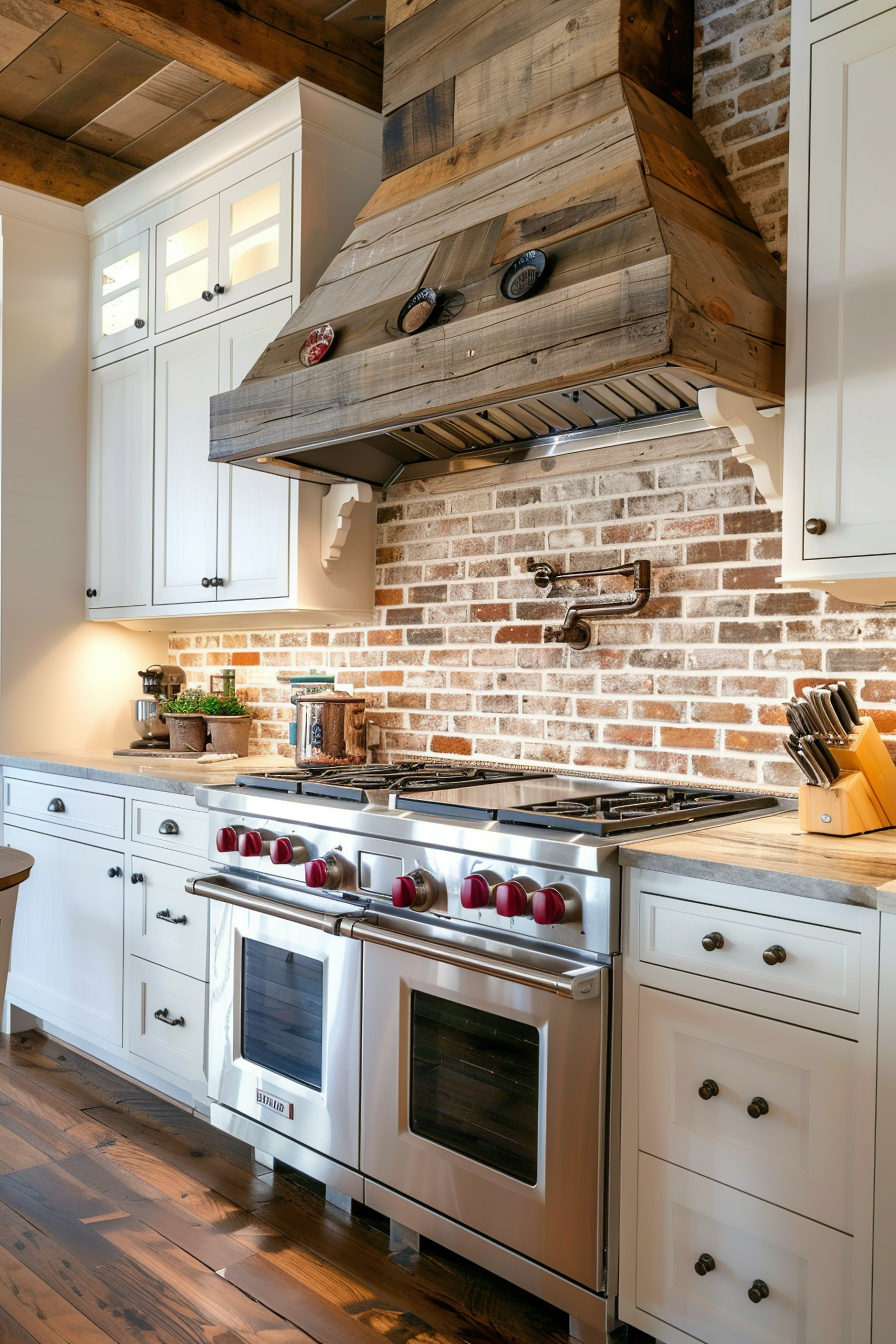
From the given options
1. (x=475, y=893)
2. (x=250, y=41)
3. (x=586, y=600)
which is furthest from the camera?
(x=250, y=41)

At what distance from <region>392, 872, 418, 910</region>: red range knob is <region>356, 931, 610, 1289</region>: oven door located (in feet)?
0.23

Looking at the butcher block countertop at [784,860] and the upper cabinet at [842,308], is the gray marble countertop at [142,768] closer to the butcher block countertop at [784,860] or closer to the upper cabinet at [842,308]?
the butcher block countertop at [784,860]

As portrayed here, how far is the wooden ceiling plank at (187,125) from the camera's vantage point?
11.4ft

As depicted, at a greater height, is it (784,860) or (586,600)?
(586,600)

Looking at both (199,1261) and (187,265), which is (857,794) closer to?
(199,1261)

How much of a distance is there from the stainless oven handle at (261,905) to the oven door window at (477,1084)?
257mm

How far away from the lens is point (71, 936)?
3180mm

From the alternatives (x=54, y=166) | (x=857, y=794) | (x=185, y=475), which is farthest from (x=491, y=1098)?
(x=54, y=166)

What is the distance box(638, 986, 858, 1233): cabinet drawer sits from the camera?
1456mm

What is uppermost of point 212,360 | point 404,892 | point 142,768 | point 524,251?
point 212,360

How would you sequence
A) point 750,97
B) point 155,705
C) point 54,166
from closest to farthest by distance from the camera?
point 750,97, point 155,705, point 54,166

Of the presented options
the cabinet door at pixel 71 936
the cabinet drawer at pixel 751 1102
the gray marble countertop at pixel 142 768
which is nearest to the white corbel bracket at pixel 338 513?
the gray marble countertop at pixel 142 768

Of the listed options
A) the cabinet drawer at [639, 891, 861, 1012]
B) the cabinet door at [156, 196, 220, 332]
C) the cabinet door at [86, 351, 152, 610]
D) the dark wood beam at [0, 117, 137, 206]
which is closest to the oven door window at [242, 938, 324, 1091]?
the cabinet drawer at [639, 891, 861, 1012]

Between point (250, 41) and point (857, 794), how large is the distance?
257 cm
